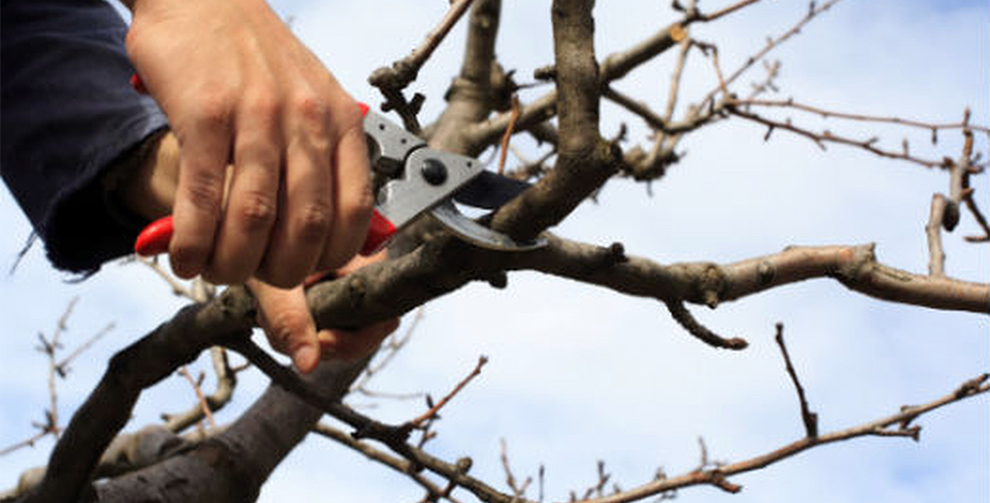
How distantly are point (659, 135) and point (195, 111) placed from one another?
11.7 feet

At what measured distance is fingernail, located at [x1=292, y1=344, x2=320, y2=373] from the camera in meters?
1.98

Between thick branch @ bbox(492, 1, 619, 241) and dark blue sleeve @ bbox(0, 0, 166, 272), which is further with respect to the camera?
dark blue sleeve @ bbox(0, 0, 166, 272)

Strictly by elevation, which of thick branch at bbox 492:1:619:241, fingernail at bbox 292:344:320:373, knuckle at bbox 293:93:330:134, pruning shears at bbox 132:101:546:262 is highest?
thick branch at bbox 492:1:619:241

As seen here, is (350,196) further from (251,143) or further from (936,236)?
(936,236)

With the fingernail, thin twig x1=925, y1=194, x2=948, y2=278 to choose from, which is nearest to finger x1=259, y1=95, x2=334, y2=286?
the fingernail

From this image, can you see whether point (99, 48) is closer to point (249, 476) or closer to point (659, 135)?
point (249, 476)

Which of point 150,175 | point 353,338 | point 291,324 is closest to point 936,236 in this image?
point 353,338

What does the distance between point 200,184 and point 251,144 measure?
0.08 m

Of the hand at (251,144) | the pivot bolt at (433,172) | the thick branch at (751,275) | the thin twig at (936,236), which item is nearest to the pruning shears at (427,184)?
the pivot bolt at (433,172)

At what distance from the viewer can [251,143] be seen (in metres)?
1.19

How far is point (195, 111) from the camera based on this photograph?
118 centimetres

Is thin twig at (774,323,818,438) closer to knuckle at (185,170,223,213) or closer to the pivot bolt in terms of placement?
the pivot bolt

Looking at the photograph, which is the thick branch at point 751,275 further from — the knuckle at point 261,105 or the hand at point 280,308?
the knuckle at point 261,105

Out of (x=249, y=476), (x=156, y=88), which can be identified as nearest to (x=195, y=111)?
(x=156, y=88)
